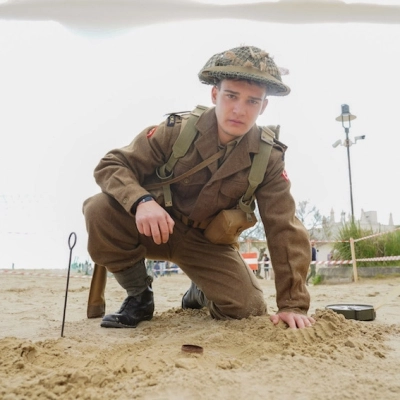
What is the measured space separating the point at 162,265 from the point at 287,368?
41.8 ft

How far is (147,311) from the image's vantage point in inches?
102

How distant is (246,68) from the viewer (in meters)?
2.11

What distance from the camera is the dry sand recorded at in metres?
1.11

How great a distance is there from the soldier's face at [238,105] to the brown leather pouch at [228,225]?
46 centimetres

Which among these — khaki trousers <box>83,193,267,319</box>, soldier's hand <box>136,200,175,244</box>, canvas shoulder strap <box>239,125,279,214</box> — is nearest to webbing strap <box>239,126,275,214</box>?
canvas shoulder strap <box>239,125,279,214</box>

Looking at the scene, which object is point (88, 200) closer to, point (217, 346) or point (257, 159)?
point (257, 159)

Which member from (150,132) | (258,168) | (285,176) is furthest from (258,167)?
(150,132)

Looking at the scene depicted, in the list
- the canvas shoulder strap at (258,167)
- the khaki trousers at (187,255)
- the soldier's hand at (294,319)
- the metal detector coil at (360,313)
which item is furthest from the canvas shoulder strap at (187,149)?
the metal detector coil at (360,313)

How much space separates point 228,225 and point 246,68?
870mm

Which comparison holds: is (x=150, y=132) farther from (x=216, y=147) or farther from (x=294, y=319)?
(x=294, y=319)

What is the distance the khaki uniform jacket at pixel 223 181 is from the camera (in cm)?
220

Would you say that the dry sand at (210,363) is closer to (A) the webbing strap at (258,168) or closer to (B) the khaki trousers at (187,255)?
(B) the khaki trousers at (187,255)

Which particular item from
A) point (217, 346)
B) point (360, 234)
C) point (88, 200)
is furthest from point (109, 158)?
point (360, 234)

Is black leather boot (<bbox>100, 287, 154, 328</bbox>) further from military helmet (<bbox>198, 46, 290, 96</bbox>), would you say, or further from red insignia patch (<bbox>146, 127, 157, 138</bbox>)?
military helmet (<bbox>198, 46, 290, 96</bbox>)
